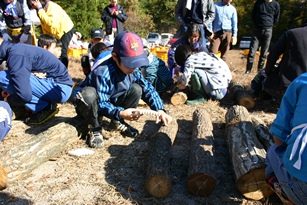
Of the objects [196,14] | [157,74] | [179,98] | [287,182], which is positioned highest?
[196,14]

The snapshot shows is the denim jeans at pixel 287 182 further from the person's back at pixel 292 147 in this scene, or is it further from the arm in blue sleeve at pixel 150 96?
the arm in blue sleeve at pixel 150 96

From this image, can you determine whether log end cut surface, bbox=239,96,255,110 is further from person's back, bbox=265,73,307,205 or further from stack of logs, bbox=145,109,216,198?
person's back, bbox=265,73,307,205

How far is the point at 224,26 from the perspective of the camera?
656cm

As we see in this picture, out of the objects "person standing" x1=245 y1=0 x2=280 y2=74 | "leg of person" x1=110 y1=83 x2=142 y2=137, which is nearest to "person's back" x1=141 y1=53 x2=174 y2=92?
"leg of person" x1=110 y1=83 x2=142 y2=137

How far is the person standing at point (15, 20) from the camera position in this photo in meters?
5.12

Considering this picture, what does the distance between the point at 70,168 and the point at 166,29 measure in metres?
24.5

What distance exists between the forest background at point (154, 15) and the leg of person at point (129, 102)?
13513 millimetres

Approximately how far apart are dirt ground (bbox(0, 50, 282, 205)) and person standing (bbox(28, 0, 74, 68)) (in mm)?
2384

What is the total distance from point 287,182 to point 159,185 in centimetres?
97

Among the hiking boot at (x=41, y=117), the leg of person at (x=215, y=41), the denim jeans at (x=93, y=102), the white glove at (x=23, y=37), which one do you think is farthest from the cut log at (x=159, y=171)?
the leg of person at (x=215, y=41)

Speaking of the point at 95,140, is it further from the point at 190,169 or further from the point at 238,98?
the point at 238,98

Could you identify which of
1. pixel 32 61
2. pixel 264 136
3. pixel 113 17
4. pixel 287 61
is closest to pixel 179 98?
pixel 287 61

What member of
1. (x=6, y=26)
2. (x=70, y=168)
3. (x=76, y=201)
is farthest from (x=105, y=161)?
(x=6, y=26)

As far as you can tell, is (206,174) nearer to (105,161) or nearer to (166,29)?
(105,161)
